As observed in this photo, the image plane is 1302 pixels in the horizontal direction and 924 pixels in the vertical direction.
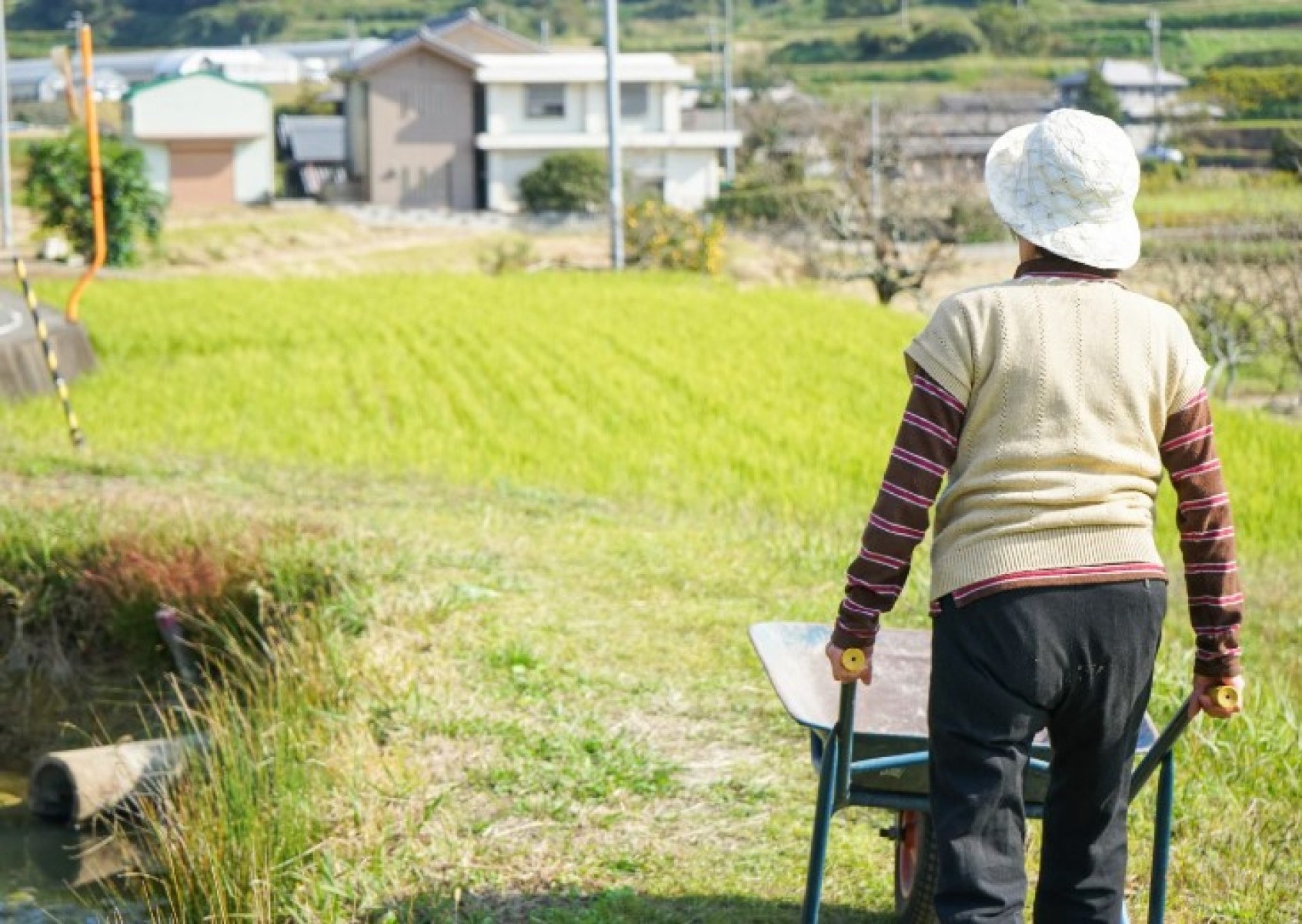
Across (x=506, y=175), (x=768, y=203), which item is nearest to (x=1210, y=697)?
(x=768, y=203)

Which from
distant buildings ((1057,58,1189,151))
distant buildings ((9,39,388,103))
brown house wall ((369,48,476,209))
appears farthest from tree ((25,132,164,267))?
distant buildings ((9,39,388,103))

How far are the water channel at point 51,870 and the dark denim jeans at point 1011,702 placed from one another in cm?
314

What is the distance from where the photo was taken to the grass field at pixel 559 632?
4352mm

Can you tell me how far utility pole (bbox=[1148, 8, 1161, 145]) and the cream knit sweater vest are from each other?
93.8 feet

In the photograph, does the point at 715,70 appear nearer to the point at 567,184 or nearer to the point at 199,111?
the point at 567,184

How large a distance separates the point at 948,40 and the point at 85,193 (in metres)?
40.7

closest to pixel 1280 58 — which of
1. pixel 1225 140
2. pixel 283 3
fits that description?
pixel 1225 140

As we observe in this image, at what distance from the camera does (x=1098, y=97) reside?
34188 mm

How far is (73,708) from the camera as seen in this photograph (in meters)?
7.50

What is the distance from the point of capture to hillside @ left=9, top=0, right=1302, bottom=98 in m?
40.6

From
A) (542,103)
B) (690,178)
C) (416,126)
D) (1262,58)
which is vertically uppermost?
(1262,58)

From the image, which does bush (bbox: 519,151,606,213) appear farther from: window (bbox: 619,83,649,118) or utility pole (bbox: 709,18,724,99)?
utility pole (bbox: 709,18,724,99)

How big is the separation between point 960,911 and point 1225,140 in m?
25.6

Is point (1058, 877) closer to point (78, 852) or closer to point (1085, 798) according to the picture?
point (1085, 798)
